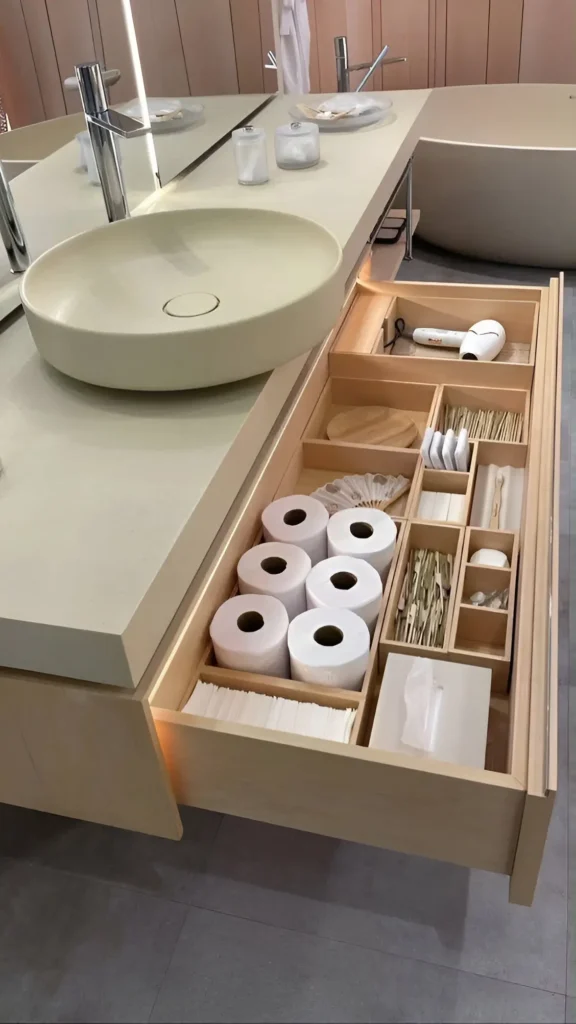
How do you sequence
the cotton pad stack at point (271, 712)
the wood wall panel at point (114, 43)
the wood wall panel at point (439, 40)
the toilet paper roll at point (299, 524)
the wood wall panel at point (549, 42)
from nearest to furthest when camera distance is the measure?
the cotton pad stack at point (271, 712)
the toilet paper roll at point (299, 524)
the wood wall panel at point (114, 43)
the wood wall panel at point (549, 42)
the wood wall panel at point (439, 40)

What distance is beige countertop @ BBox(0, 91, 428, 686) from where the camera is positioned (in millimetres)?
724

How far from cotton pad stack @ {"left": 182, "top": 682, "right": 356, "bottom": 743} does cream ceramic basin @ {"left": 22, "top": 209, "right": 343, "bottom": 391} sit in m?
0.39

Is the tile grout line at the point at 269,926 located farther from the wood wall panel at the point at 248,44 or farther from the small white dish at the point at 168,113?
the wood wall panel at the point at 248,44

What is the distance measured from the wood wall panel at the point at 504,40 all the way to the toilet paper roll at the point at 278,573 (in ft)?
10.6

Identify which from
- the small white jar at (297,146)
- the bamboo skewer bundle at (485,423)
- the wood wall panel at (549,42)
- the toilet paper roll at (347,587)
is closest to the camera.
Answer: the toilet paper roll at (347,587)

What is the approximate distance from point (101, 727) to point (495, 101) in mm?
3626

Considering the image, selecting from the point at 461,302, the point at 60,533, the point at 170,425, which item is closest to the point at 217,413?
the point at 170,425

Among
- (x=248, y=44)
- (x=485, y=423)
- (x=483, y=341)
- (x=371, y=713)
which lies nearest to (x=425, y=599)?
(x=371, y=713)

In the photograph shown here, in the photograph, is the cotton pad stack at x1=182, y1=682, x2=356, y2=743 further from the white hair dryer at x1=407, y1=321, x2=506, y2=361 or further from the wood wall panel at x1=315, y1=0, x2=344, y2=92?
the wood wall panel at x1=315, y1=0, x2=344, y2=92

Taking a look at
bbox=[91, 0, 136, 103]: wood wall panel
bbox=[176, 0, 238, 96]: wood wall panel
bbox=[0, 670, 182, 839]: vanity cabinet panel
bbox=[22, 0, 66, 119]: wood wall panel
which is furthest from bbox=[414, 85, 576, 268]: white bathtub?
bbox=[0, 670, 182, 839]: vanity cabinet panel

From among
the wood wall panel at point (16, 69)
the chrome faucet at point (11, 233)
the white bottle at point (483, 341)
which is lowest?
the white bottle at point (483, 341)

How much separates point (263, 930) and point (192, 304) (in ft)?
3.06

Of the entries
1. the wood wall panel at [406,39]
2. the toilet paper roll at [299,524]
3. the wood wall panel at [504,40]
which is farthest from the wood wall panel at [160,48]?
the wood wall panel at [504,40]

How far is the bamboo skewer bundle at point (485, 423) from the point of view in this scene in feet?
4.99
